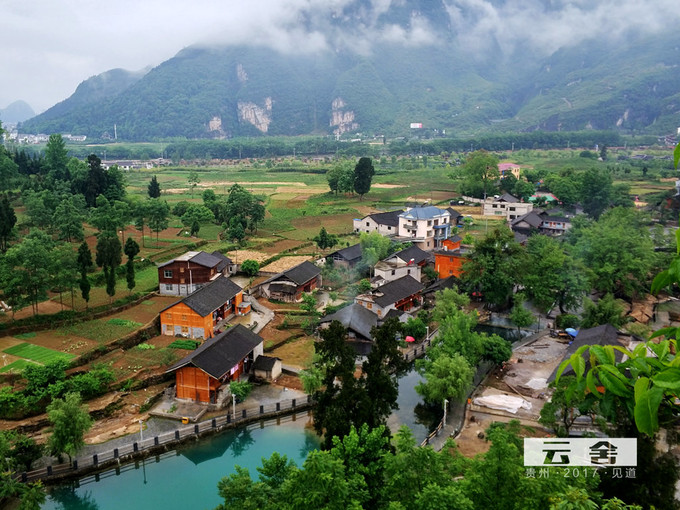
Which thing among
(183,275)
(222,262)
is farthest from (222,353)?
(222,262)

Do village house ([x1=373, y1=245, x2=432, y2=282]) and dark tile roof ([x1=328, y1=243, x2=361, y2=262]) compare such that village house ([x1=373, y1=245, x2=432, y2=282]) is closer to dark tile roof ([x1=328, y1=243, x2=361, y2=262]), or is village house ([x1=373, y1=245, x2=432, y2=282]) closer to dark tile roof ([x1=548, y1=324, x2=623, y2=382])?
dark tile roof ([x1=328, y1=243, x2=361, y2=262])

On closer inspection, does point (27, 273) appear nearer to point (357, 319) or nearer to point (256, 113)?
point (357, 319)

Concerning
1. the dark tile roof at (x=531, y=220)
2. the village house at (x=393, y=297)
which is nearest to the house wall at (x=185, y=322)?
the village house at (x=393, y=297)

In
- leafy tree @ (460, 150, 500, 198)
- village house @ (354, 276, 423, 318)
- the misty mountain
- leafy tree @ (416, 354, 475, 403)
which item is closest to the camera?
leafy tree @ (416, 354, 475, 403)

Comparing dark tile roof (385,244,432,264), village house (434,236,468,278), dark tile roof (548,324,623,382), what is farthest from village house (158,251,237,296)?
dark tile roof (548,324,623,382)

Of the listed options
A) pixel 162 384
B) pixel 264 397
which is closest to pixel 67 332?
pixel 162 384

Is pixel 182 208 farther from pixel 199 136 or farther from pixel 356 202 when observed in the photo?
pixel 199 136

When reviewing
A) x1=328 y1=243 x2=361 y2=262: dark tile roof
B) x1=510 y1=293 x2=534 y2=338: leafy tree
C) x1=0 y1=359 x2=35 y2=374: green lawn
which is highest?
x1=328 y1=243 x2=361 y2=262: dark tile roof
